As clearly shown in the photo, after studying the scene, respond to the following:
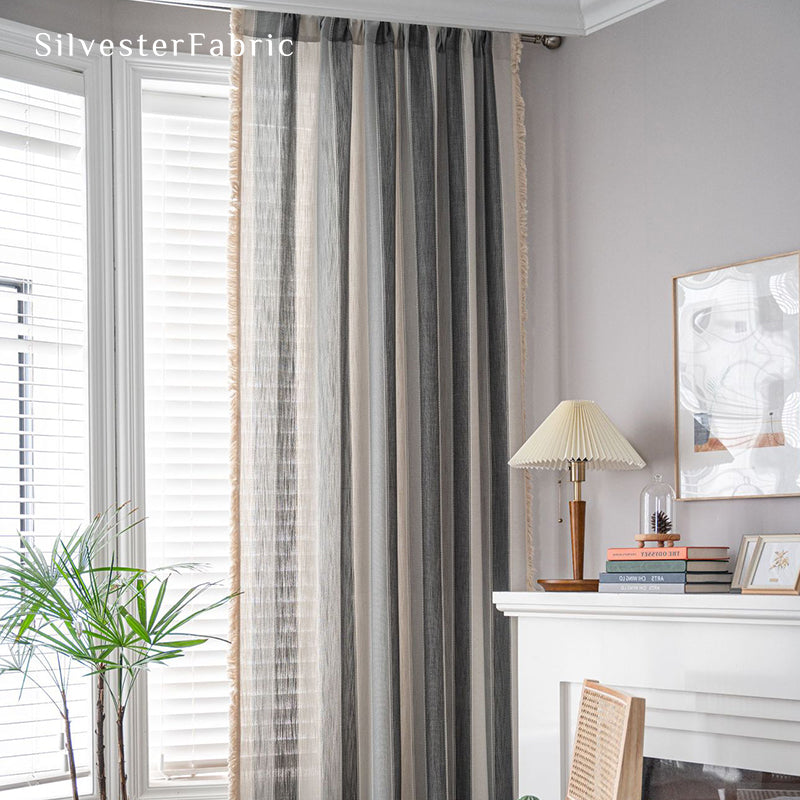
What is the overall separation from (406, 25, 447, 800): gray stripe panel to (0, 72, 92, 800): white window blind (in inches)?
36.8

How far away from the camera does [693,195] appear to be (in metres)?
2.77

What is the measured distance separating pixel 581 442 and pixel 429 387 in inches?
19.1

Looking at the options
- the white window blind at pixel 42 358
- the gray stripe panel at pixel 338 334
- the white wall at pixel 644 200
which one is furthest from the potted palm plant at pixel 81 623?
the white wall at pixel 644 200

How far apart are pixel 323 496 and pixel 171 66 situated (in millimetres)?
1336

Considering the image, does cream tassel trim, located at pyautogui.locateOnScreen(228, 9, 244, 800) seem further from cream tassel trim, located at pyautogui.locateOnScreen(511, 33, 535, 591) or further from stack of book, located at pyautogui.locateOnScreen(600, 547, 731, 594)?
stack of book, located at pyautogui.locateOnScreen(600, 547, 731, 594)

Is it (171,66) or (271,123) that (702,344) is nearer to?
(271,123)

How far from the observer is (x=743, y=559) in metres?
2.44

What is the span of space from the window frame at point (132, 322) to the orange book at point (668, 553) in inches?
50.6

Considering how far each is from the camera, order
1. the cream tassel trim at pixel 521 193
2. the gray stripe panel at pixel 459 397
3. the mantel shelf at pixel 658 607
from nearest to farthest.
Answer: the mantel shelf at pixel 658 607
the gray stripe panel at pixel 459 397
the cream tassel trim at pixel 521 193

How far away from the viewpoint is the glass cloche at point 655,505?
2.60 metres

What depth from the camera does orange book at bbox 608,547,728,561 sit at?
2.35m

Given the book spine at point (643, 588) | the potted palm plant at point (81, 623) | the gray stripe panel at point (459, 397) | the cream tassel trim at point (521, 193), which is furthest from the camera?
the cream tassel trim at point (521, 193)

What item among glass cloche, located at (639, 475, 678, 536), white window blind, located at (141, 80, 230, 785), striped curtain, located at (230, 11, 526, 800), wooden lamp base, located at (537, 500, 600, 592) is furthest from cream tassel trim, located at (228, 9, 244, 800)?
glass cloche, located at (639, 475, 678, 536)

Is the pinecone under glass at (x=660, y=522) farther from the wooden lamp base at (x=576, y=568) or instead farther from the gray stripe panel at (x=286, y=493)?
the gray stripe panel at (x=286, y=493)
